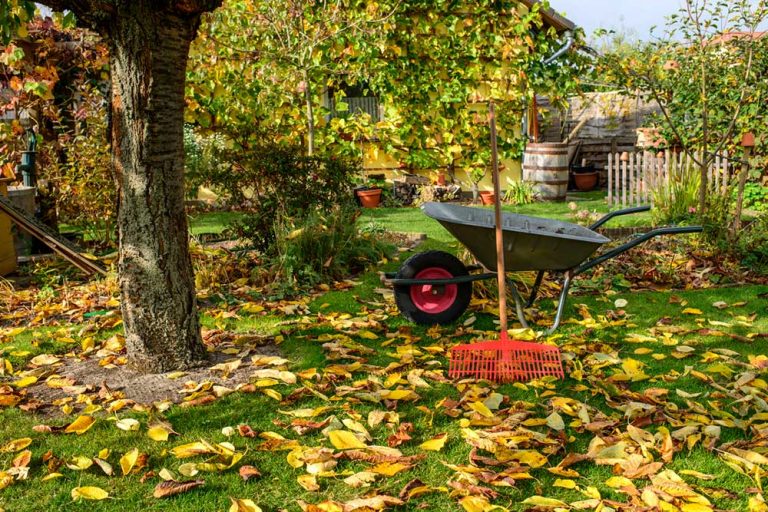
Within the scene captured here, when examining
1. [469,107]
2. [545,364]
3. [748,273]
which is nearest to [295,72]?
[469,107]

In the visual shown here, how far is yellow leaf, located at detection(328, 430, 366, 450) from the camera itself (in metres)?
2.87

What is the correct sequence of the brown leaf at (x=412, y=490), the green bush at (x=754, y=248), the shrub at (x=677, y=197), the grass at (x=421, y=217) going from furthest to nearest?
the grass at (x=421, y=217) → the shrub at (x=677, y=197) → the green bush at (x=754, y=248) → the brown leaf at (x=412, y=490)

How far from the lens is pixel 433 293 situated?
4.64 metres

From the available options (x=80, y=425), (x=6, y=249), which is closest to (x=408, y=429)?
(x=80, y=425)

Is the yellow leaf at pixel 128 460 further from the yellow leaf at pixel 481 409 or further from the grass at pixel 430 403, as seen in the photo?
the yellow leaf at pixel 481 409

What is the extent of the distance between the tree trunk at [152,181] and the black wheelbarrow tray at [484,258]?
1379 millimetres

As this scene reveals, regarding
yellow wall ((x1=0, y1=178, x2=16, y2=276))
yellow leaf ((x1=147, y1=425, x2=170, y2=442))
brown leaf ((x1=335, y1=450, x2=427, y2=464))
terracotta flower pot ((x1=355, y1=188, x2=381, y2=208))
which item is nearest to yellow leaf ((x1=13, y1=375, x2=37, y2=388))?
yellow leaf ((x1=147, y1=425, x2=170, y2=442))

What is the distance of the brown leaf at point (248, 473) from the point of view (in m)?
2.66

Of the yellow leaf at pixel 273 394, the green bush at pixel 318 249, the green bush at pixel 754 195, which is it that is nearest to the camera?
the yellow leaf at pixel 273 394

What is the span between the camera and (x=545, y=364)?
3.62 m

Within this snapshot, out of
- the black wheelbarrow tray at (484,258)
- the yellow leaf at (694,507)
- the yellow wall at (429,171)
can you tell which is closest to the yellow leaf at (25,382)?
the black wheelbarrow tray at (484,258)

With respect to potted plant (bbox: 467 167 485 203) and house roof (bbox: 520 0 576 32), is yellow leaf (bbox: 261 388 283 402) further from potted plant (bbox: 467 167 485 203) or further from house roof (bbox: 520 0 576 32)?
house roof (bbox: 520 0 576 32)

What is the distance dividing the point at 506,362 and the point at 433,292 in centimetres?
108

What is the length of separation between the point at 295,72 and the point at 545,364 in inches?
270
